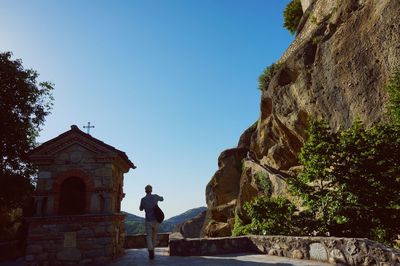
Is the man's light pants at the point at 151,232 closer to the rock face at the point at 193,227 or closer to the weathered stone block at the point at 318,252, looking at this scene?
the weathered stone block at the point at 318,252

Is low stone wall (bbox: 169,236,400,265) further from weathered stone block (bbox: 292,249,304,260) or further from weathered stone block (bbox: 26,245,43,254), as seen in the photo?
weathered stone block (bbox: 26,245,43,254)

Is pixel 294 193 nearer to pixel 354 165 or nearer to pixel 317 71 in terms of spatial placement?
pixel 354 165

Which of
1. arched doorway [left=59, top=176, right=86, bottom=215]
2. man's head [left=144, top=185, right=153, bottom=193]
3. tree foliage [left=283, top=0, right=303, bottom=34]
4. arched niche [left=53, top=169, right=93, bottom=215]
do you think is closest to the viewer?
arched niche [left=53, top=169, right=93, bottom=215]

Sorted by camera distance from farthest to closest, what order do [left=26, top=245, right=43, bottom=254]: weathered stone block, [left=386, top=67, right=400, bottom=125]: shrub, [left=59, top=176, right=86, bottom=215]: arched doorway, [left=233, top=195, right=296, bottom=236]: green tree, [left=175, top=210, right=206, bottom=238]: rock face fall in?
1. [left=175, top=210, right=206, bottom=238]: rock face
2. [left=233, top=195, right=296, bottom=236]: green tree
3. [left=386, top=67, right=400, bottom=125]: shrub
4. [left=59, top=176, right=86, bottom=215]: arched doorway
5. [left=26, top=245, right=43, bottom=254]: weathered stone block

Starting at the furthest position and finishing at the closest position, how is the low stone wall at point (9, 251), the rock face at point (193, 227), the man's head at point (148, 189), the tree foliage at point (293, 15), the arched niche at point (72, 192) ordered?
the rock face at point (193, 227) < the tree foliage at point (293, 15) < the low stone wall at point (9, 251) < the man's head at point (148, 189) < the arched niche at point (72, 192)

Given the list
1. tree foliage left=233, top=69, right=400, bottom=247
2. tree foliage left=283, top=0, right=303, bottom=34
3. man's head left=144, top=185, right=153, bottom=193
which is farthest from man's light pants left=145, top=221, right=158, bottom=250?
tree foliage left=283, top=0, right=303, bottom=34

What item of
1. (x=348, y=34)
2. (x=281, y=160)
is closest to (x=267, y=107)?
(x=281, y=160)

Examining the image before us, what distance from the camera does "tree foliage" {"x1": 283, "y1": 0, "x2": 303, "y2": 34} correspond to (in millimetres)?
29281

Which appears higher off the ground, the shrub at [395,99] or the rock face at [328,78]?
the rock face at [328,78]

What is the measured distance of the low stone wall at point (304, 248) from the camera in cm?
555

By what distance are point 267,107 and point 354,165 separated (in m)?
13.5

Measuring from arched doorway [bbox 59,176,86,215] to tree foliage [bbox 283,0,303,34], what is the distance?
2542 centimetres

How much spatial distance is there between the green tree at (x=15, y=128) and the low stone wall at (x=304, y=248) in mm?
12903

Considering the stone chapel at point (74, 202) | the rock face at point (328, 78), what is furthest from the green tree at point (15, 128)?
the rock face at point (328, 78)
